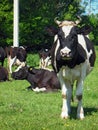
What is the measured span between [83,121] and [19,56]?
1828 centimetres

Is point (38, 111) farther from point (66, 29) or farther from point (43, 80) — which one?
point (43, 80)

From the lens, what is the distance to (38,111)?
10.8 metres

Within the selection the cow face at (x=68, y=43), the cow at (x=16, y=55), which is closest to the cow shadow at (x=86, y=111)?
the cow face at (x=68, y=43)

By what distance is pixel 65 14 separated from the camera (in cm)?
5828

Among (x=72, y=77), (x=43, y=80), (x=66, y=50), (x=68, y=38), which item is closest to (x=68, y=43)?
(x=68, y=38)

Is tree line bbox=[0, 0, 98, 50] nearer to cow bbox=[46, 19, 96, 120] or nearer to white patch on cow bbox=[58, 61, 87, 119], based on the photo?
cow bbox=[46, 19, 96, 120]

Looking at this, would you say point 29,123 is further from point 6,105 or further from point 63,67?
point 6,105

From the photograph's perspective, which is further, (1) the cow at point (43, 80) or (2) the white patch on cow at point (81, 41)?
(1) the cow at point (43, 80)

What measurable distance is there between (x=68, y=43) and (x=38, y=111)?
2.23 m

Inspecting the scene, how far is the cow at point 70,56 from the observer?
9328 mm

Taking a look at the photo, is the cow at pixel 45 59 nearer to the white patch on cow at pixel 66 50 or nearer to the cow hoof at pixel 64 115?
the cow hoof at pixel 64 115

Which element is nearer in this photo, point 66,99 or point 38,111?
point 66,99

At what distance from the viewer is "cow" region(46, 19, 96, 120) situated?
933 cm

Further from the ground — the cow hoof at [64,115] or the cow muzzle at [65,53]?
the cow muzzle at [65,53]
